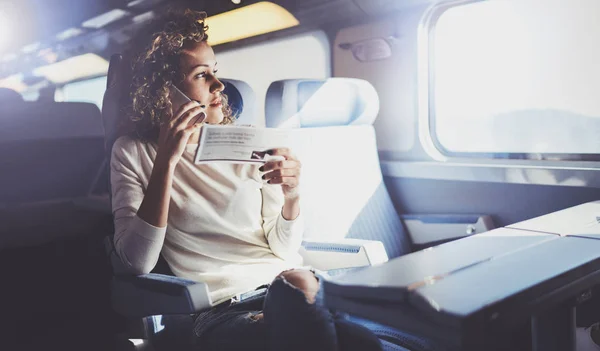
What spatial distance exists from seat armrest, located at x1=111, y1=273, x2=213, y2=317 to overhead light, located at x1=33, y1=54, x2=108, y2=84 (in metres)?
1.95

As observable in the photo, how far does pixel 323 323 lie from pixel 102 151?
3.49 meters

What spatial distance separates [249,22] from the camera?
315 centimetres

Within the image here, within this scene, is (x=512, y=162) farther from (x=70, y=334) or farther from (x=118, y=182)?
(x=70, y=334)

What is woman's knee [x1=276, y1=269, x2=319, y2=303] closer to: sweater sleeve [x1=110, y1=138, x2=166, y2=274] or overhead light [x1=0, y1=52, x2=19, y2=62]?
sweater sleeve [x1=110, y1=138, x2=166, y2=274]

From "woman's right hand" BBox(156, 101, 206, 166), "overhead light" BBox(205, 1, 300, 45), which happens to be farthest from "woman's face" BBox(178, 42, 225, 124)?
"overhead light" BBox(205, 1, 300, 45)

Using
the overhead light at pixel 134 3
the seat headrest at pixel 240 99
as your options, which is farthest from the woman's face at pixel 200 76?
the overhead light at pixel 134 3

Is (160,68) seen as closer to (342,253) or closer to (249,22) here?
(342,253)

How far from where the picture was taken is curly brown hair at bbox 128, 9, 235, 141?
69.4 inches

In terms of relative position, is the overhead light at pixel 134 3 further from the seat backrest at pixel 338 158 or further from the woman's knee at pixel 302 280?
the woman's knee at pixel 302 280

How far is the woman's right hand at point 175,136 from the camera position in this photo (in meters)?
1.62

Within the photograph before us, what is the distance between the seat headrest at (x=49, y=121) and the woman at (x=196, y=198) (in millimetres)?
2179

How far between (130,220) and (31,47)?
2.03 m

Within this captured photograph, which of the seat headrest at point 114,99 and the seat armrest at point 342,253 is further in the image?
the seat armrest at point 342,253

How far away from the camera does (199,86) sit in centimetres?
179
